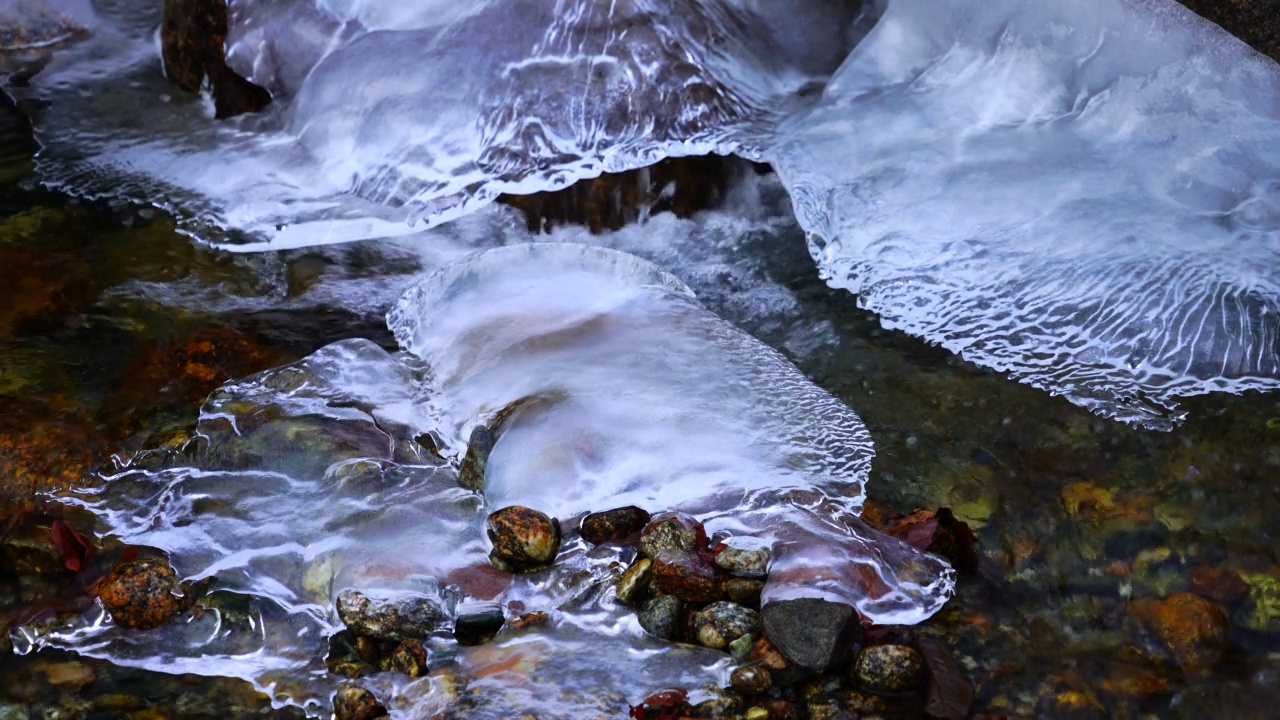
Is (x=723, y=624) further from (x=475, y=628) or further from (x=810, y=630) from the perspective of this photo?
(x=475, y=628)

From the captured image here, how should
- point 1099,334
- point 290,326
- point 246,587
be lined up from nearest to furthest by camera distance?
point 246,587 → point 1099,334 → point 290,326

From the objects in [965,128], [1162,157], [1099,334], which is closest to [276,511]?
[1099,334]

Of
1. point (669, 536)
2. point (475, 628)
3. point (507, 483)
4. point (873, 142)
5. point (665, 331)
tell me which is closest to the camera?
point (475, 628)

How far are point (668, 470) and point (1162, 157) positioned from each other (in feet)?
6.48

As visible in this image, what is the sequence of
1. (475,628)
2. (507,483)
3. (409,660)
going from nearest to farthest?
(409,660) < (475,628) < (507,483)

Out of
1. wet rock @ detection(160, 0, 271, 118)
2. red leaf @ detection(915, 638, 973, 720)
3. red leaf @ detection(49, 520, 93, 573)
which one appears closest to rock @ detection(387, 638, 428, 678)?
red leaf @ detection(49, 520, 93, 573)

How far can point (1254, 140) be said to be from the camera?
3.41 meters

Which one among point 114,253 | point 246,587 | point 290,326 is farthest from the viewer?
point 114,253

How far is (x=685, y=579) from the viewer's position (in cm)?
235

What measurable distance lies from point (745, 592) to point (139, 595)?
51.6 inches

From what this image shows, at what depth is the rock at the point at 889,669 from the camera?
2.13m

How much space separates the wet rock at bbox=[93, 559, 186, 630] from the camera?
2.36 m

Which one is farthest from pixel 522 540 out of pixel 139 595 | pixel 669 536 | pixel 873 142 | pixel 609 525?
pixel 873 142

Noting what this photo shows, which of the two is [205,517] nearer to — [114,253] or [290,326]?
[290,326]
